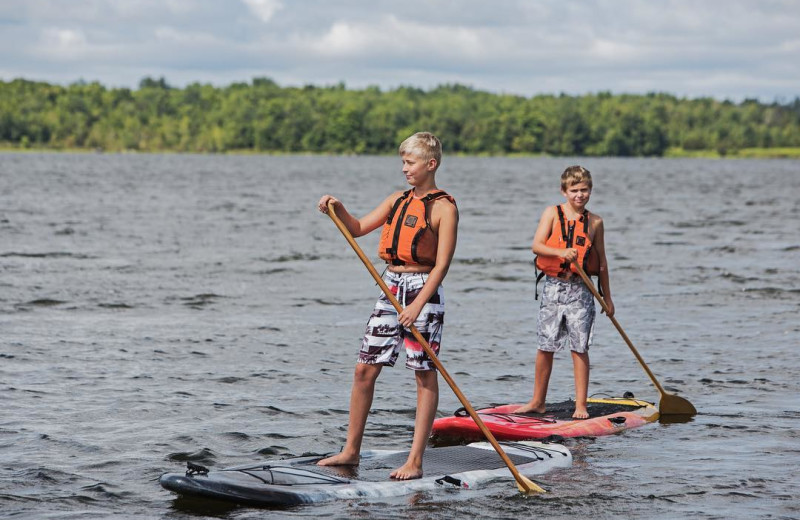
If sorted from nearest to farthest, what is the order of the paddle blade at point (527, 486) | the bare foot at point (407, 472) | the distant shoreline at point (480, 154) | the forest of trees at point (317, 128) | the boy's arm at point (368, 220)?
the boy's arm at point (368, 220) → the bare foot at point (407, 472) → the paddle blade at point (527, 486) → the distant shoreline at point (480, 154) → the forest of trees at point (317, 128)

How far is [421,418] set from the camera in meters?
7.41

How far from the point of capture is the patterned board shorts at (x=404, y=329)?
23.7ft

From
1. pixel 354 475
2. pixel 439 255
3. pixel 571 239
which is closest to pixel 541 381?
pixel 571 239

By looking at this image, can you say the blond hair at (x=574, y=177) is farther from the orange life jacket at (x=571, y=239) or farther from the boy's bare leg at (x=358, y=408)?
the boy's bare leg at (x=358, y=408)

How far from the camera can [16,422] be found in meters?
9.57

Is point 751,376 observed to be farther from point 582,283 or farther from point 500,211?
point 500,211

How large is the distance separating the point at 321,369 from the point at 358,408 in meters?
5.07

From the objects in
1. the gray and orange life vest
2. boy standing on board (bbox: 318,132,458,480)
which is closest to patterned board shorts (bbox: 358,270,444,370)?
boy standing on board (bbox: 318,132,458,480)

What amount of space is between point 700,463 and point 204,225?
90.0 ft

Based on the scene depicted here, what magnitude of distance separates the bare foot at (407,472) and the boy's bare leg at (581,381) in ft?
7.74

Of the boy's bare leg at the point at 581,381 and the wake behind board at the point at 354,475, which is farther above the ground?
the boy's bare leg at the point at 581,381

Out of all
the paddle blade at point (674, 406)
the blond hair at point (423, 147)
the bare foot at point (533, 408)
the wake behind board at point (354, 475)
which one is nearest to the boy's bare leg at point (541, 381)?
the bare foot at point (533, 408)

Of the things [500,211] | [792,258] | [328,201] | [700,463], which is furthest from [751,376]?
[500,211]

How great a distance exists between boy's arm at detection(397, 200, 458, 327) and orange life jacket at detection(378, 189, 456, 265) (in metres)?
0.05
